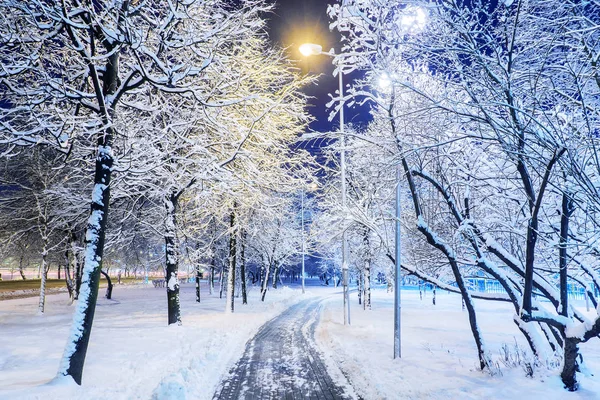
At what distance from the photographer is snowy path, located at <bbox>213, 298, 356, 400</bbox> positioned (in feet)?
22.5

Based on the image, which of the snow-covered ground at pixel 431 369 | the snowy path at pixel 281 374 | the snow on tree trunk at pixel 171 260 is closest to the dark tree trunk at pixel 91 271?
the snowy path at pixel 281 374

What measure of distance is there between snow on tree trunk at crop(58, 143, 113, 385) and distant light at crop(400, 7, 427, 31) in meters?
6.19

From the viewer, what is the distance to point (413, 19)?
5570 mm

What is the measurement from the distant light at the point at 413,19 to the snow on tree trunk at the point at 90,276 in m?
6.19

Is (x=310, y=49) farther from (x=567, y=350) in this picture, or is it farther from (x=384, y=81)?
(x=567, y=350)

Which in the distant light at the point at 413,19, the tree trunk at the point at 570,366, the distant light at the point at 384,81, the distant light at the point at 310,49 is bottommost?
the tree trunk at the point at 570,366

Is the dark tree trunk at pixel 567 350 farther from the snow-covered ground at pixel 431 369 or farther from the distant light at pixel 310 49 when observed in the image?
the distant light at pixel 310 49

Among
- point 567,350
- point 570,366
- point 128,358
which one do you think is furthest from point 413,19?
point 128,358

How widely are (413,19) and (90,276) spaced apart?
7.55 m

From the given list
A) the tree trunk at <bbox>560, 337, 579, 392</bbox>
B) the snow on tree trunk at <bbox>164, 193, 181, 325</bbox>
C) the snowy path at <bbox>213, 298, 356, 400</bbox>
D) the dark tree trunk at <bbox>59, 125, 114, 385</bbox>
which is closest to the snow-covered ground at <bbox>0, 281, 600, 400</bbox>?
the tree trunk at <bbox>560, 337, 579, 392</bbox>

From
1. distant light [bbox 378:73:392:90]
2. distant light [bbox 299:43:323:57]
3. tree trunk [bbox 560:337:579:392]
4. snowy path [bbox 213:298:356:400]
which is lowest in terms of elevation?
snowy path [bbox 213:298:356:400]

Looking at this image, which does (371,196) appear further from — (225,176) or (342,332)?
(342,332)

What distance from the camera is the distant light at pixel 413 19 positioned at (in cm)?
539

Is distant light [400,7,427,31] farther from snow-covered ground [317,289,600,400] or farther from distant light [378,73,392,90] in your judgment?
snow-covered ground [317,289,600,400]
